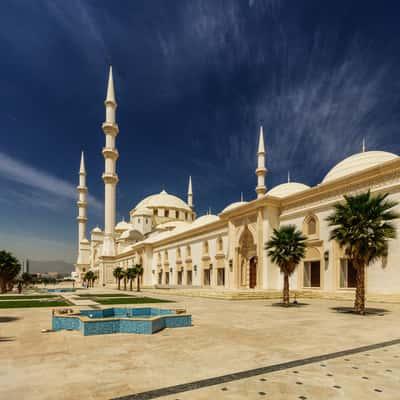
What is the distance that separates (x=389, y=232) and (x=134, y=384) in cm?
1303

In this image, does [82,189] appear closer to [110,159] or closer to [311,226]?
[110,159]

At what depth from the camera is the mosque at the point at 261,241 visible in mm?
20297

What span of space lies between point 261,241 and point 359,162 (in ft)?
32.4

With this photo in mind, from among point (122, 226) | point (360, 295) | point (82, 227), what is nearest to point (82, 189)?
point (82, 227)

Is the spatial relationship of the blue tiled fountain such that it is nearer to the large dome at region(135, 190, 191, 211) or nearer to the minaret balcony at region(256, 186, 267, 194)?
the minaret balcony at region(256, 186, 267, 194)

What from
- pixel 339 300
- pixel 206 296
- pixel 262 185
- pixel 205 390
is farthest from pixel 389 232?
pixel 262 185

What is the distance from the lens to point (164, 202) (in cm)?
7406

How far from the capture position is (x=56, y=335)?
9297 mm

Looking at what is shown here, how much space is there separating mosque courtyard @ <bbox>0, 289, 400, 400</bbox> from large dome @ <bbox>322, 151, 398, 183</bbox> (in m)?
17.0

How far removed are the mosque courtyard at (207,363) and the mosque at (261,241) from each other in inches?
472

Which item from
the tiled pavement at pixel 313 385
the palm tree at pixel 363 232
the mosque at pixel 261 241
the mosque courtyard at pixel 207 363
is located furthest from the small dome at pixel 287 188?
the tiled pavement at pixel 313 385

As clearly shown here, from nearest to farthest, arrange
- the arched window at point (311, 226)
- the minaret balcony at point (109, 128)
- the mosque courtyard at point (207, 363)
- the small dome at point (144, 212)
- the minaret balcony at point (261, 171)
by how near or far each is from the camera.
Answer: the mosque courtyard at point (207, 363) → the arched window at point (311, 226) → the minaret balcony at point (261, 171) → the minaret balcony at point (109, 128) → the small dome at point (144, 212)

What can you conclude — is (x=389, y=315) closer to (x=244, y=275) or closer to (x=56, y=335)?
(x=56, y=335)

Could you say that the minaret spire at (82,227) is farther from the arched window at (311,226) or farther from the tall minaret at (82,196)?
the arched window at (311,226)
